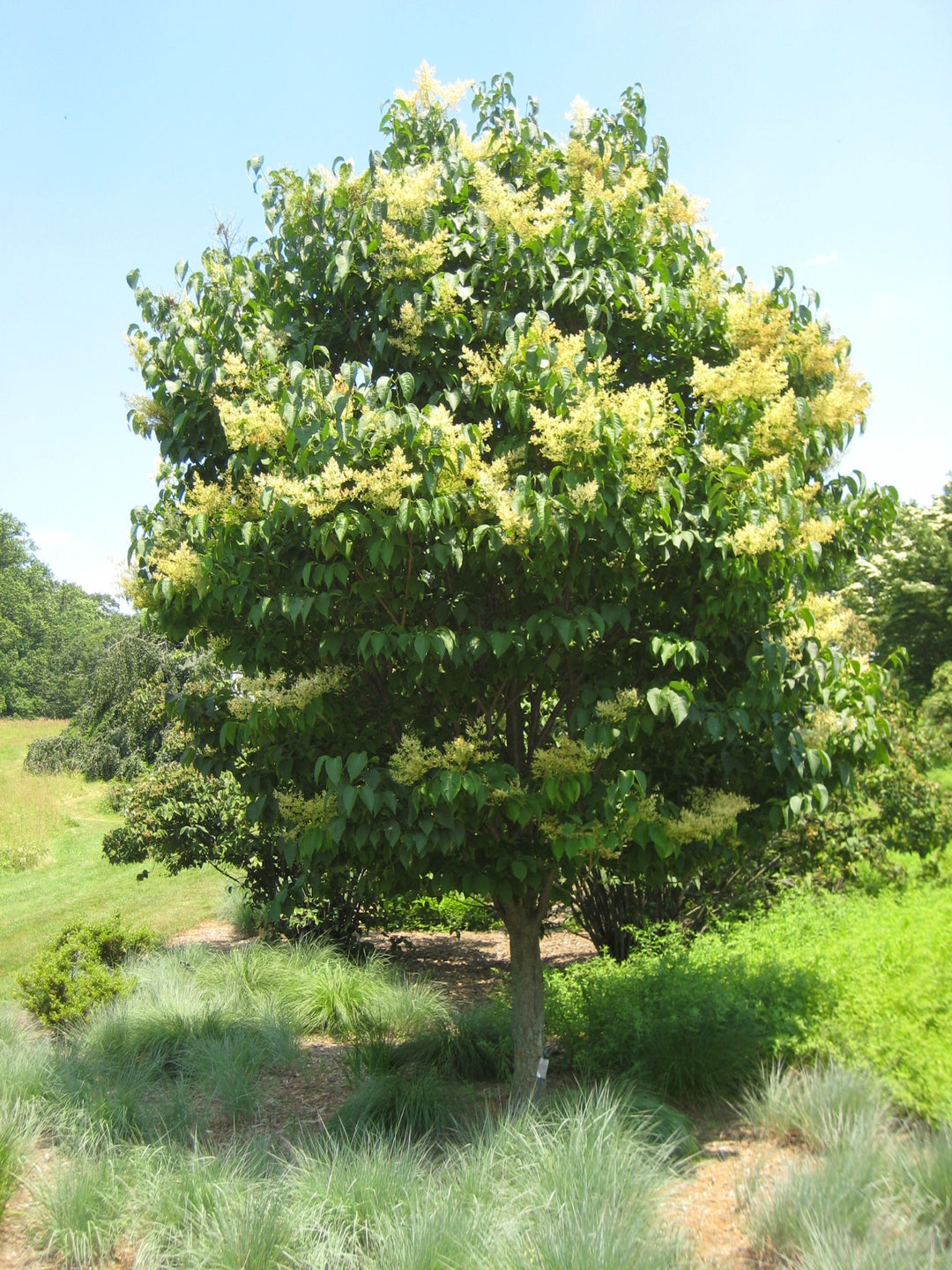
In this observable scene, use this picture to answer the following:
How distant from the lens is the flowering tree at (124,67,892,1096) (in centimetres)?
368

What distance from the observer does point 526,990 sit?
5.12 meters

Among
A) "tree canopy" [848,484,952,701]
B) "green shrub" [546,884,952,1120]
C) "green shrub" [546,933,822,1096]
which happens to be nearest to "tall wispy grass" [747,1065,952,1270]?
"green shrub" [546,884,952,1120]

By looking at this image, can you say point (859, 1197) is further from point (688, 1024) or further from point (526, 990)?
point (526, 990)

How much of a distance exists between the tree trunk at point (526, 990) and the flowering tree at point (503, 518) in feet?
0.05

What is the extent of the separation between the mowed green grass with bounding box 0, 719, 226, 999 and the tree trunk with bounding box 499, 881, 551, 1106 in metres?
6.02

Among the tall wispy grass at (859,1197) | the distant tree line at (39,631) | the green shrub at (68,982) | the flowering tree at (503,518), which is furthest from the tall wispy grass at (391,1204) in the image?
the distant tree line at (39,631)

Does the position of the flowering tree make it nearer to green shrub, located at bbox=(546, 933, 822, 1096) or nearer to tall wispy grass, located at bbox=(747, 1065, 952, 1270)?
green shrub, located at bbox=(546, 933, 822, 1096)

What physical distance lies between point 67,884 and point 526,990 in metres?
14.2

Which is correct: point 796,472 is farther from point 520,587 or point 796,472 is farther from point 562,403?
point 520,587

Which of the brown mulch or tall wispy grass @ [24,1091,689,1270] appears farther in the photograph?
the brown mulch

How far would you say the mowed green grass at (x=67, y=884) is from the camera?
13.0 meters

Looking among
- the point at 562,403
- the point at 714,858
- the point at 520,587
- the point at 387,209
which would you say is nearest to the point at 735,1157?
the point at 714,858

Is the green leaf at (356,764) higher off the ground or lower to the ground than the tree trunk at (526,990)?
higher

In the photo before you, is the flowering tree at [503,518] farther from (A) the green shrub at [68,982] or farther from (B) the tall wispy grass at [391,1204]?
(A) the green shrub at [68,982]
